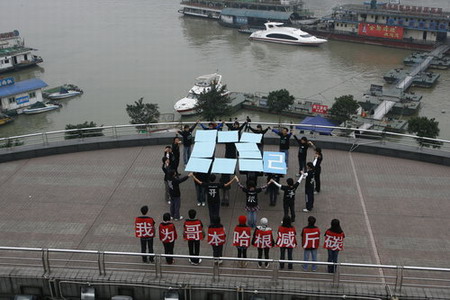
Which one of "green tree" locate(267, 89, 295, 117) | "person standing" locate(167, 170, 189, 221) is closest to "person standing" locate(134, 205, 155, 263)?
"person standing" locate(167, 170, 189, 221)

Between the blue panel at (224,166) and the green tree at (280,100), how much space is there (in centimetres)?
2015

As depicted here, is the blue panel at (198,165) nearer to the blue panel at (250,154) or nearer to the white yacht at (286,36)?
the blue panel at (250,154)

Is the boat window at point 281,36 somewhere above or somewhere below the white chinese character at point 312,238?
below

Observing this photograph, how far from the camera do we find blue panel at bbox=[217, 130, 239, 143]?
10164 millimetres

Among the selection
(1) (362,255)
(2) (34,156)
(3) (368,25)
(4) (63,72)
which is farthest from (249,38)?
(1) (362,255)

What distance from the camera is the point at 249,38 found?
50.8 metres

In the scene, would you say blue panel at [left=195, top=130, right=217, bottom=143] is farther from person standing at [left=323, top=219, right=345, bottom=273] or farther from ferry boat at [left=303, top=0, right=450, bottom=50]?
ferry boat at [left=303, top=0, right=450, bottom=50]

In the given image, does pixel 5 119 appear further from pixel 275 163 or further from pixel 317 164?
pixel 317 164

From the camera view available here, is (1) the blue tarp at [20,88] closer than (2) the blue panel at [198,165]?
No

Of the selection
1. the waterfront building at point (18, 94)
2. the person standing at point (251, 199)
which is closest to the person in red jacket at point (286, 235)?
the person standing at point (251, 199)

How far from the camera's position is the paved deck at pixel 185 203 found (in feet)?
26.9

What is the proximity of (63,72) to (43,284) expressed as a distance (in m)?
35.8

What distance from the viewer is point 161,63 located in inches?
1614

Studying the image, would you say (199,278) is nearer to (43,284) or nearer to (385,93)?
(43,284)
